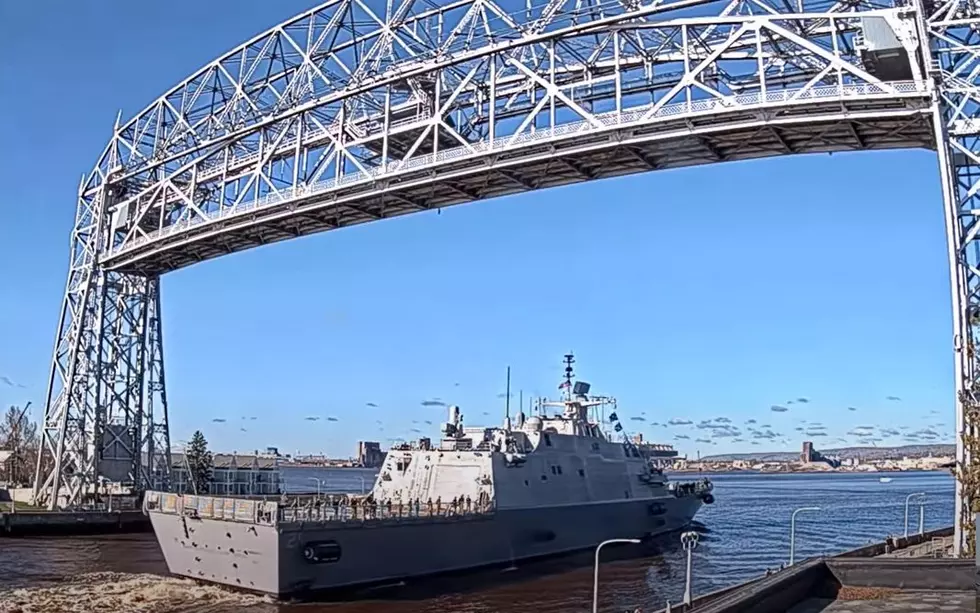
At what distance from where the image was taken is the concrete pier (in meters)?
35.1

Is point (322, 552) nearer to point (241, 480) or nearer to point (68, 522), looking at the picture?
point (68, 522)

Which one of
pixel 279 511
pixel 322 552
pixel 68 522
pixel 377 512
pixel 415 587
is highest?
pixel 279 511

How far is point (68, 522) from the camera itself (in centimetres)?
3606

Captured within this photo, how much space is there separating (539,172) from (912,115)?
36.3ft

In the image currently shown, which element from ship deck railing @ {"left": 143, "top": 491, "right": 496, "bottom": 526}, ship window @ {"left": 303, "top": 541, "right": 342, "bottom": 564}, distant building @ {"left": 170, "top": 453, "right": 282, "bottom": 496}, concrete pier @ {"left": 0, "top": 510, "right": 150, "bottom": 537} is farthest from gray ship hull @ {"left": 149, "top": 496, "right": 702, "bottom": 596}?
distant building @ {"left": 170, "top": 453, "right": 282, "bottom": 496}

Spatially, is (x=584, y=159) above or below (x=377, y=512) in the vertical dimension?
above

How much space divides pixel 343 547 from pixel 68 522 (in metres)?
17.9

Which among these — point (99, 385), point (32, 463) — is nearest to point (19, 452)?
point (32, 463)

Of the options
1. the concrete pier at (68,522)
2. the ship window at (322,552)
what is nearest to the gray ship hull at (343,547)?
the ship window at (322,552)

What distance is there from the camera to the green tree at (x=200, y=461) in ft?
159

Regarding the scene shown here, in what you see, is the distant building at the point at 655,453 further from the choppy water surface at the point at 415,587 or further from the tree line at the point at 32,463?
the tree line at the point at 32,463

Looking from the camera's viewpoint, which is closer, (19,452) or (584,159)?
(584,159)

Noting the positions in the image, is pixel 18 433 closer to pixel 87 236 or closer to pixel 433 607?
pixel 87 236

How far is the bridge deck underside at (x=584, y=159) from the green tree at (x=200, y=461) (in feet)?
53.3
